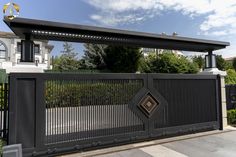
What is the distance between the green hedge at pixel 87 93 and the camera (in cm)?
448

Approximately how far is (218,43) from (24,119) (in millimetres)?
6202

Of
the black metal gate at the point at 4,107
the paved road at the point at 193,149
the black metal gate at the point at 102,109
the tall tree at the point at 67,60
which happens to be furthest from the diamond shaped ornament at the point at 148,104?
the tall tree at the point at 67,60

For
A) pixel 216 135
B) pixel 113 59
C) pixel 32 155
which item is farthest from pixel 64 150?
pixel 113 59

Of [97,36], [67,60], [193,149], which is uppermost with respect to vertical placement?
[67,60]

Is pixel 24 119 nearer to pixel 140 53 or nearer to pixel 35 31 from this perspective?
pixel 35 31

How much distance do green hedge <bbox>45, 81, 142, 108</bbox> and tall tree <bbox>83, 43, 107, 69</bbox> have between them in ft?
62.5

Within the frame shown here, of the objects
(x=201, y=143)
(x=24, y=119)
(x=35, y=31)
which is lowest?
(x=201, y=143)

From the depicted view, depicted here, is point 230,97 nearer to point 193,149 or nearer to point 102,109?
point 193,149

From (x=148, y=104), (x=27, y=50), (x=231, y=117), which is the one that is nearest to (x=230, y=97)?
(x=231, y=117)

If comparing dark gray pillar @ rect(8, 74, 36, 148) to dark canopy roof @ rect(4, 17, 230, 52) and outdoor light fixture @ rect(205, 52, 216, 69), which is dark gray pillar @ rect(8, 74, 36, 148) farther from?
outdoor light fixture @ rect(205, 52, 216, 69)

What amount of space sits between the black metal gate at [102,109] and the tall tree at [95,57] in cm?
1847

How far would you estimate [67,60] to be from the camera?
30.5 meters

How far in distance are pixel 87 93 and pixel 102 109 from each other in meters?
0.56

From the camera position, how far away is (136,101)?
5.39 metres
